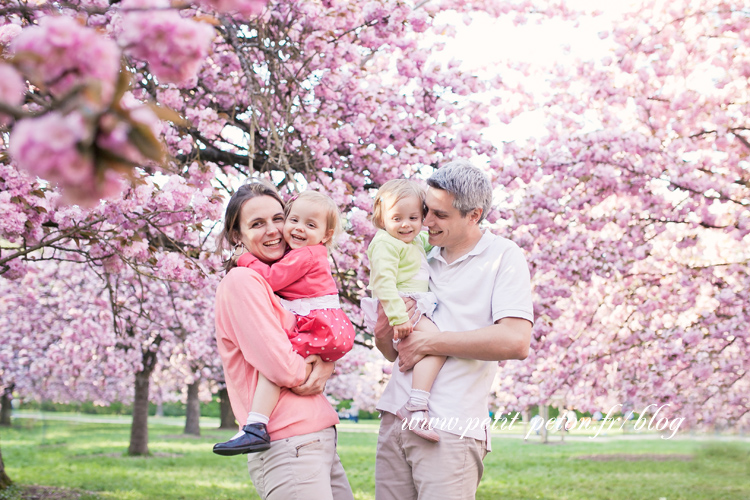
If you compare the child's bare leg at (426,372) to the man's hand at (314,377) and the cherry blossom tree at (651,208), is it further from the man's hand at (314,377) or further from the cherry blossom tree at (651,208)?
the cherry blossom tree at (651,208)

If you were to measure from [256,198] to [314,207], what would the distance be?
0.72ft

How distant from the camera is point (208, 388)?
25.1 m

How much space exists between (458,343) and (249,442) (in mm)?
780

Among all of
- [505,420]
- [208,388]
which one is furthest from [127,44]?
[208,388]

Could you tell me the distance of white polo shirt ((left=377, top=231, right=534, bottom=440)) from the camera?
2.28 meters

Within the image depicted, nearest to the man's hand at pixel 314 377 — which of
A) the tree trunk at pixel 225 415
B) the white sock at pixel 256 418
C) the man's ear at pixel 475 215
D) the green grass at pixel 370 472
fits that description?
the white sock at pixel 256 418

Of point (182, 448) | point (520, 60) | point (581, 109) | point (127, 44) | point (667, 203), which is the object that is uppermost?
point (520, 60)

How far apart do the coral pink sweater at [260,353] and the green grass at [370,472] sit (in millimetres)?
6717

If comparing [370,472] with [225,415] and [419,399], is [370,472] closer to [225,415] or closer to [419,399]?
[419,399]

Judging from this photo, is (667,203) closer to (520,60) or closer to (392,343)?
(520,60)

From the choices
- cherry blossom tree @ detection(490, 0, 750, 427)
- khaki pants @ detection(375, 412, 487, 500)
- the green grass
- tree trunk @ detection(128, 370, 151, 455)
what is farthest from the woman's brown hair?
tree trunk @ detection(128, 370, 151, 455)

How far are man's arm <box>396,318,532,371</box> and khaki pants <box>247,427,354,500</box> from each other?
0.48 metres

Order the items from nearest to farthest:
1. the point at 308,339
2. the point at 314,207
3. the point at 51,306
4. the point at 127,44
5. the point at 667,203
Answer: the point at 127,44, the point at 308,339, the point at 314,207, the point at 667,203, the point at 51,306

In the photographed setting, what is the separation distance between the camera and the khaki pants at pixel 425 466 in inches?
86.6
